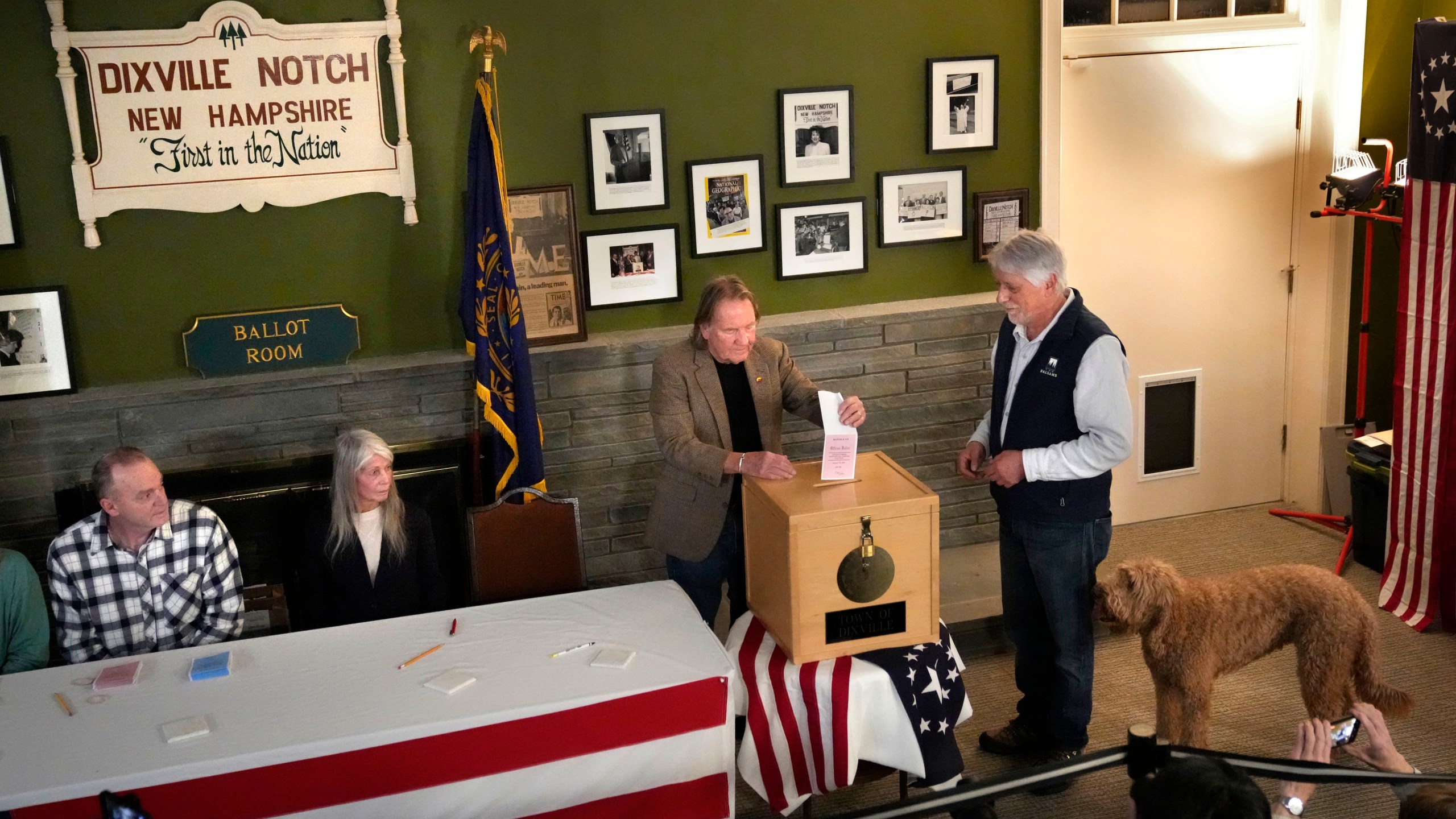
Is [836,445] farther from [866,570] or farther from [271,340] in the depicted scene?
[271,340]

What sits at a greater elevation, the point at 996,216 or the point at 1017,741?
the point at 996,216

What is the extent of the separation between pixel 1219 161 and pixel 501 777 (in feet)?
12.9

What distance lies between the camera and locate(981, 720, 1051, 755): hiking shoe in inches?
132

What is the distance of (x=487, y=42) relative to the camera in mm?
3779

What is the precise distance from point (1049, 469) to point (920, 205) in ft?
5.84

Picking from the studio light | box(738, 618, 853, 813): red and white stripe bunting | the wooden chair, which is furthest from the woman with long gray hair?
the studio light

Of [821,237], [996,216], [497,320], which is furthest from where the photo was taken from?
[996,216]

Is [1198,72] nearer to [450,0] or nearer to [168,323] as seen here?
[450,0]

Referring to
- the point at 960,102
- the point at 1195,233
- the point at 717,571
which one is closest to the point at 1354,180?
the point at 1195,233

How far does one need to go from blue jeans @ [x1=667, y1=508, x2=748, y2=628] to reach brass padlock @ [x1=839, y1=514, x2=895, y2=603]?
60cm

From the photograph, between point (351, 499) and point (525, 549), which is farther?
point (525, 549)

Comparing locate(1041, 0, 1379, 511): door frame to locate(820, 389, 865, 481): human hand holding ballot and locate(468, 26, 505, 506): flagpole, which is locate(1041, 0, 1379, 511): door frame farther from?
locate(820, 389, 865, 481): human hand holding ballot

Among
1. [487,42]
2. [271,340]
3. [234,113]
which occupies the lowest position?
[271,340]

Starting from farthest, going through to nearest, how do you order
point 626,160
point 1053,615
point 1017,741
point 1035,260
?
1. point 626,160
2. point 1017,741
3. point 1053,615
4. point 1035,260
